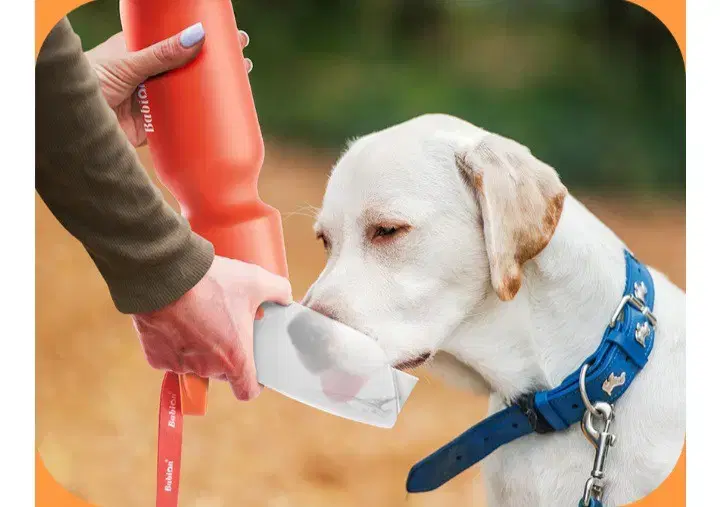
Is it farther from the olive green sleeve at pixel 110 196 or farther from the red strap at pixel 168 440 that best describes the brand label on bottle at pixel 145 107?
the red strap at pixel 168 440

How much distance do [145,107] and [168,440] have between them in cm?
54

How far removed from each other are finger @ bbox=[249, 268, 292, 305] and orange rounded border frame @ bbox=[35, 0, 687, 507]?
0.48 m

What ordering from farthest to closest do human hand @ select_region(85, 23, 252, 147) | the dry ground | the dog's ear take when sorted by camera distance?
1. the dry ground
2. human hand @ select_region(85, 23, 252, 147)
3. the dog's ear

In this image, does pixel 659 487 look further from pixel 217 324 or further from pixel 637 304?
pixel 217 324

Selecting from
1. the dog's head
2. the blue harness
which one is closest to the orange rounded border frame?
the blue harness

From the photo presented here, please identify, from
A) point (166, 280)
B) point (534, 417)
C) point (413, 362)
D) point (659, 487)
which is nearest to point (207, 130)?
point (166, 280)

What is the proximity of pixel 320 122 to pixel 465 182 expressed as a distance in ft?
1.04

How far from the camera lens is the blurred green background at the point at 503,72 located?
4.13ft

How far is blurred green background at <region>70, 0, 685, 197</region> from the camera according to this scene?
1.26 metres

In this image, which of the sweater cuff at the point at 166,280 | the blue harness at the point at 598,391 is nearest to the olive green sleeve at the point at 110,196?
the sweater cuff at the point at 166,280

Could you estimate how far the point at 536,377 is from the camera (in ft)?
3.83

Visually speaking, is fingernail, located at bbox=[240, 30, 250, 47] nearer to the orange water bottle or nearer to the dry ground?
the orange water bottle

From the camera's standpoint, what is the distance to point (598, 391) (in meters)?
1.09

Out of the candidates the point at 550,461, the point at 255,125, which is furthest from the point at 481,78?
the point at 550,461
